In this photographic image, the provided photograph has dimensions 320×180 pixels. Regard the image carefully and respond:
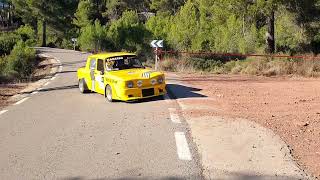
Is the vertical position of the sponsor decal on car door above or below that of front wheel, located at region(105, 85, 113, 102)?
above

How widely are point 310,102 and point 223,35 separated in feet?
76.4

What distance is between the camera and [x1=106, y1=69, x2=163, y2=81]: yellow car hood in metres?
13.1

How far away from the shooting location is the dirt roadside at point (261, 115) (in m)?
7.30

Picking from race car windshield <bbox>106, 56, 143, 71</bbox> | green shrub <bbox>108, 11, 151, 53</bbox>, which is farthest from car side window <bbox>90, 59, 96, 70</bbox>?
green shrub <bbox>108, 11, 151, 53</bbox>

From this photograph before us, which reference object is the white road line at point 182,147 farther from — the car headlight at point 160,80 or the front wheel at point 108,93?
the front wheel at point 108,93

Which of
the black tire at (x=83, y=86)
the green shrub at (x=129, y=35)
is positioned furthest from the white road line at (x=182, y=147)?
the green shrub at (x=129, y=35)

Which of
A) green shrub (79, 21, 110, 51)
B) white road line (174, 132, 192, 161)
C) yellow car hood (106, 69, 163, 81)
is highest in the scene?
green shrub (79, 21, 110, 51)

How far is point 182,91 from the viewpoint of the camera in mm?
14523

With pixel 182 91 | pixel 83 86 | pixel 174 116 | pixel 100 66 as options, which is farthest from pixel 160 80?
pixel 83 86

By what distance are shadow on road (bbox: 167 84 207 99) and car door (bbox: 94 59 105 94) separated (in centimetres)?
203

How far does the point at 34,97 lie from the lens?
15250 mm

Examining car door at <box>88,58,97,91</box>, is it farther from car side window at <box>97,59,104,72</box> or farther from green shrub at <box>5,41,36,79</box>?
green shrub at <box>5,41,36,79</box>

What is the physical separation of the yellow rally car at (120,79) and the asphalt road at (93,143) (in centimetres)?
35

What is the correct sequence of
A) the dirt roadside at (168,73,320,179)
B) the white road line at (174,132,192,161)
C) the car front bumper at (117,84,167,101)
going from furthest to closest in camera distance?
the car front bumper at (117,84,167,101) → the dirt roadside at (168,73,320,179) → the white road line at (174,132,192,161)
